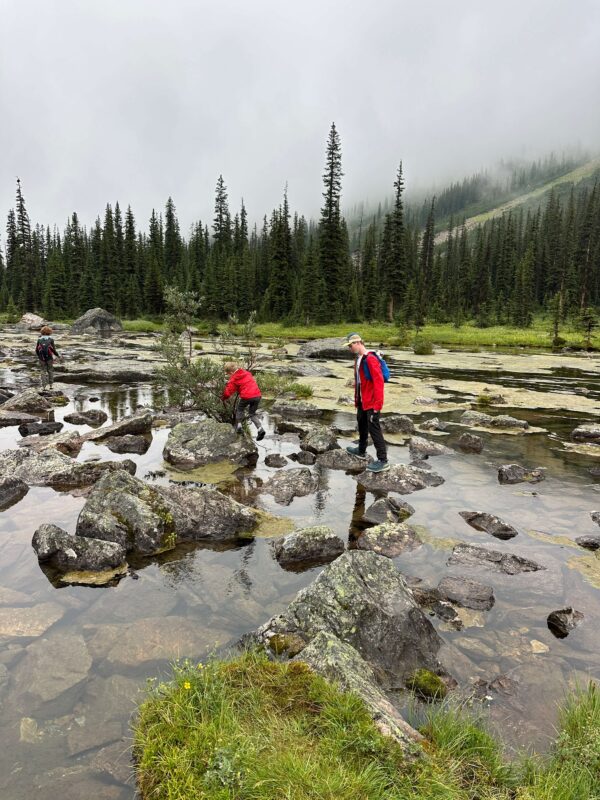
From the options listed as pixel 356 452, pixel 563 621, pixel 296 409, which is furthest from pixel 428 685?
pixel 296 409

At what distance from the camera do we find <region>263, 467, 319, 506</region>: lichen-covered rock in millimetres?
10923

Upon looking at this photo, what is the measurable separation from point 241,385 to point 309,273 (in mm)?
56549

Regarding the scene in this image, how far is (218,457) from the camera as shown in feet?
44.1

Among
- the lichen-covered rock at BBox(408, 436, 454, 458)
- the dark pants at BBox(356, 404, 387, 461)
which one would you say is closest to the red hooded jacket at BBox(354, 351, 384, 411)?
the dark pants at BBox(356, 404, 387, 461)

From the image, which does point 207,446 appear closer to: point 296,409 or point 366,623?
point 296,409

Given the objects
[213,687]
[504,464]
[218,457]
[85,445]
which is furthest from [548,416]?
[213,687]

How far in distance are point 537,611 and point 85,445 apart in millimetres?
12725

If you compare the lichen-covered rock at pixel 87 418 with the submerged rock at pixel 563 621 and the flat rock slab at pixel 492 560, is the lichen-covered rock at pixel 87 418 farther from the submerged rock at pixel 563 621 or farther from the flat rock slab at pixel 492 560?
the submerged rock at pixel 563 621

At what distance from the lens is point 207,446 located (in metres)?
13.6

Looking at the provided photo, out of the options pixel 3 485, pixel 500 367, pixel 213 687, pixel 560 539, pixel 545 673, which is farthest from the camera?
pixel 500 367

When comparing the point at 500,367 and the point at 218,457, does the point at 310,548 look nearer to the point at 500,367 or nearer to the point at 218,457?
the point at 218,457

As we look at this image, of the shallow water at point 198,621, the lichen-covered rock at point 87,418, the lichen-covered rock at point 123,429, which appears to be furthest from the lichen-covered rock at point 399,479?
the lichen-covered rock at point 87,418

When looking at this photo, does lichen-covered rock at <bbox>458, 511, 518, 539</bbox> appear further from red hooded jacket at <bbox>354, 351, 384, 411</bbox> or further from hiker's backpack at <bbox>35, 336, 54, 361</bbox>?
hiker's backpack at <bbox>35, 336, 54, 361</bbox>

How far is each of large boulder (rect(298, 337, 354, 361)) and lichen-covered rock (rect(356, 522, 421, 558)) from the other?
34.5 meters
